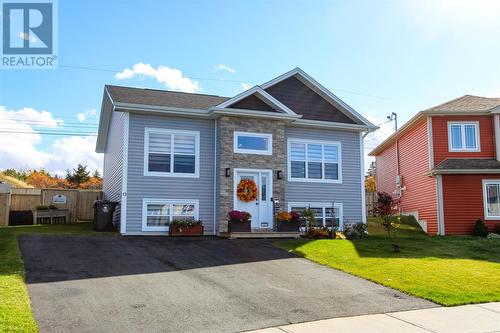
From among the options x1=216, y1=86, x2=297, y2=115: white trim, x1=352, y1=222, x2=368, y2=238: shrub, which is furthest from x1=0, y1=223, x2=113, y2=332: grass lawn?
x1=352, y1=222, x2=368, y2=238: shrub

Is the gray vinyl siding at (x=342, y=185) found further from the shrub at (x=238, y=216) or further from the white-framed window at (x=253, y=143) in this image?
the shrub at (x=238, y=216)

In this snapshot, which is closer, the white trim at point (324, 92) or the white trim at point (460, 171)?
the white trim at point (324, 92)

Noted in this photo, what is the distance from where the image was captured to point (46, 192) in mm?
22406

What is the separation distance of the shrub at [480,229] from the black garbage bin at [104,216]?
14.8 m

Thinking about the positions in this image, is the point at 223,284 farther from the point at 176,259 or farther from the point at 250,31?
the point at 250,31

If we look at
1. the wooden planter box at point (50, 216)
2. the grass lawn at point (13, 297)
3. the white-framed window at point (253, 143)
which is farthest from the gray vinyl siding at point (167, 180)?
the wooden planter box at point (50, 216)

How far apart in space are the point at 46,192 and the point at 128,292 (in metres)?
16.5

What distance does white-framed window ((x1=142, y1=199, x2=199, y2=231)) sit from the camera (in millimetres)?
15773

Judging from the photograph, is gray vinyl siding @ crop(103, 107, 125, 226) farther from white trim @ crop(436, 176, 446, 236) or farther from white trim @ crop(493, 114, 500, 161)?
white trim @ crop(493, 114, 500, 161)

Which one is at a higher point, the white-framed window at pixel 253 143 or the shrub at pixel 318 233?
the white-framed window at pixel 253 143

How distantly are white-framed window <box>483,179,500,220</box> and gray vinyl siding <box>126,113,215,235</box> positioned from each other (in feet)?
39.9

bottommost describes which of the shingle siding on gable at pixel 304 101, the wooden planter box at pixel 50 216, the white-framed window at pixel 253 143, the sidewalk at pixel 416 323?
the sidewalk at pixel 416 323

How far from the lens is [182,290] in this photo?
8.19 metres

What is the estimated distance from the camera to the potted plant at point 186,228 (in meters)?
15.7
